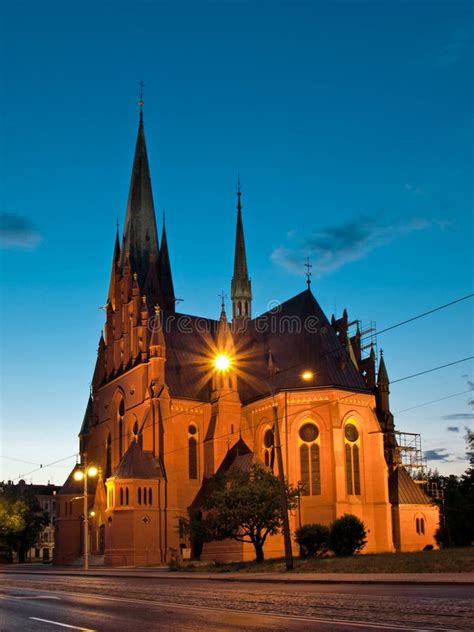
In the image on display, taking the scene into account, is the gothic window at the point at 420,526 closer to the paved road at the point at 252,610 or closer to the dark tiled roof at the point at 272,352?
the dark tiled roof at the point at 272,352

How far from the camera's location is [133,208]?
75.4 m

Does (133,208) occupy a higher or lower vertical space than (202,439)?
higher

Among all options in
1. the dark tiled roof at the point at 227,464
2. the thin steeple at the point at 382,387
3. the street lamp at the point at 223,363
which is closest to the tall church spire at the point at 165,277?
the street lamp at the point at 223,363

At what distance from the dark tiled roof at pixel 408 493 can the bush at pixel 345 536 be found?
75.9ft

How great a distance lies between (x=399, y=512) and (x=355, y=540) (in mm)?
23149

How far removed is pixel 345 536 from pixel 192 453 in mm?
25417

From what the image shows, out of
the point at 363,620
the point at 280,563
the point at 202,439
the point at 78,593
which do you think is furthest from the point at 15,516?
the point at 363,620

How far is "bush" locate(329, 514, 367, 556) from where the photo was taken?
39.4m

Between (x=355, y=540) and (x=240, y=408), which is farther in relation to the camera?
(x=240, y=408)

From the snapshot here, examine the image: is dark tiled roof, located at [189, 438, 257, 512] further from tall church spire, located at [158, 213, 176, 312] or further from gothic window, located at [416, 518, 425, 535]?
tall church spire, located at [158, 213, 176, 312]

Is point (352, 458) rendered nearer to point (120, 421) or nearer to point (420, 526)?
point (420, 526)

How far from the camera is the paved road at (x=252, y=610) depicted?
12.2m

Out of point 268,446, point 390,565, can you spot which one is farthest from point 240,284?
point 390,565

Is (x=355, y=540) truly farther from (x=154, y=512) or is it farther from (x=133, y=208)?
(x=133, y=208)
